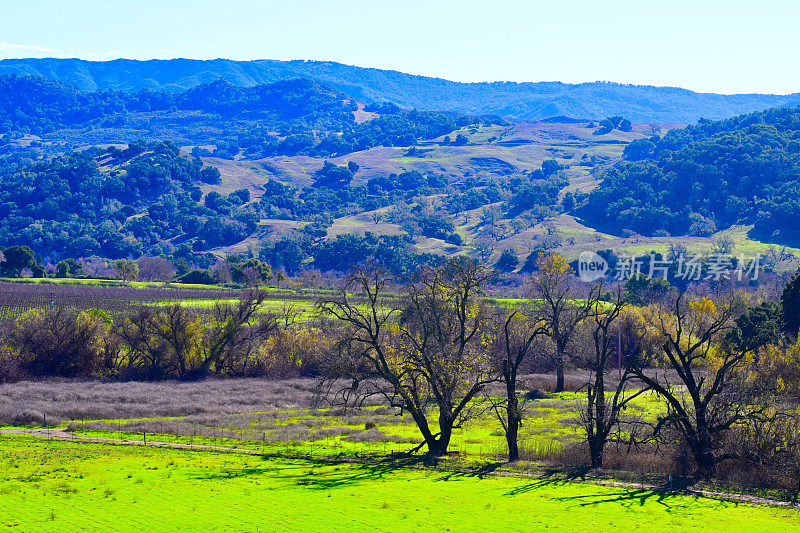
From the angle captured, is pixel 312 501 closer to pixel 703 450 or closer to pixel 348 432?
pixel 703 450

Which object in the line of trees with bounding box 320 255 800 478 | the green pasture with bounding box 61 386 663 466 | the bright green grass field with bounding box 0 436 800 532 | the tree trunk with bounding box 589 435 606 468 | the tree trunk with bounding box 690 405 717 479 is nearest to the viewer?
the bright green grass field with bounding box 0 436 800 532

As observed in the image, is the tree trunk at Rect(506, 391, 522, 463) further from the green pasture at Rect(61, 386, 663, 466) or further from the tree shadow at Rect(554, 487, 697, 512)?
the tree shadow at Rect(554, 487, 697, 512)

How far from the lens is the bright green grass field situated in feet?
103

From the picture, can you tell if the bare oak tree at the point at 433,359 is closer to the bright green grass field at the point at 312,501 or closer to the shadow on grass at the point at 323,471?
the shadow on grass at the point at 323,471

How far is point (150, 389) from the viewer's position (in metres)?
77.2

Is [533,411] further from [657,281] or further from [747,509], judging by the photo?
[657,281]

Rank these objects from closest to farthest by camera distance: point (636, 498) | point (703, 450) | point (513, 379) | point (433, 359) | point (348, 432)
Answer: point (636, 498)
point (703, 450)
point (513, 379)
point (433, 359)
point (348, 432)

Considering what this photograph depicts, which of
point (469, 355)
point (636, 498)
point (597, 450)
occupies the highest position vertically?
point (469, 355)

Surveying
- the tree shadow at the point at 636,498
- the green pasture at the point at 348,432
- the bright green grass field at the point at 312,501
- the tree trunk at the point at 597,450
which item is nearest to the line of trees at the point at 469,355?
the tree trunk at the point at 597,450

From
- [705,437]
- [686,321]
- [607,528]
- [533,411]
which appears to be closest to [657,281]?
[686,321]

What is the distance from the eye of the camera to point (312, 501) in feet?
115

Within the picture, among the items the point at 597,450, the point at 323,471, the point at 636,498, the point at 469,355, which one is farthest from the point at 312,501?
the point at 469,355

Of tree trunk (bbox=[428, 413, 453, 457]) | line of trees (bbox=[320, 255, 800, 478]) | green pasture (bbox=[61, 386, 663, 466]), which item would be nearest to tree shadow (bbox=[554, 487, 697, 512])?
line of trees (bbox=[320, 255, 800, 478])

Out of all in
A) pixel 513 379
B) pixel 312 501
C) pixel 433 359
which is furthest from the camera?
pixel 433 359
